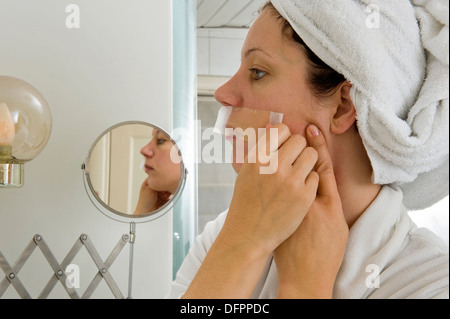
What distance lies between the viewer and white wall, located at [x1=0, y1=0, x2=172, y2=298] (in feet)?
2.43

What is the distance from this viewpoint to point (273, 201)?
486mm

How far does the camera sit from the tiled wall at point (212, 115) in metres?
0.67

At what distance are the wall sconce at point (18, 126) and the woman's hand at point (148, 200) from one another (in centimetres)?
17

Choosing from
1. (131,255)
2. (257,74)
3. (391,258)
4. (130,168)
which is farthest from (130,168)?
(391,258)

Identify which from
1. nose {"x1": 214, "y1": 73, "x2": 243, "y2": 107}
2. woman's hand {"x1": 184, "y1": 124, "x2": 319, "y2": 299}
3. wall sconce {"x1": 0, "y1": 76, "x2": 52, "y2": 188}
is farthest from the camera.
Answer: wall sconce {"x1": 0, "y1": 76, "x2": 52, "y2": 188}

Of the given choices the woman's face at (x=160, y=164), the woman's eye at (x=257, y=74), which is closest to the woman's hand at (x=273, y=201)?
the woman's eye at (x=257, y=74)

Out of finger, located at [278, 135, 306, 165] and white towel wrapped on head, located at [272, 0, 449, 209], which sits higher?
white towel wrapped on head, located at [272, 0, 449, 209]

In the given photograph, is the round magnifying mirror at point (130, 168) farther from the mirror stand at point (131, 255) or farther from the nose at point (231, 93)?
the nose at point (231, 93)

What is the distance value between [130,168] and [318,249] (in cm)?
37

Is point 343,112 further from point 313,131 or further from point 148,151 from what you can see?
point 148,151

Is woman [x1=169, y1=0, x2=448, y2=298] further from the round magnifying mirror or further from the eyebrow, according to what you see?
the round magnifying mirror

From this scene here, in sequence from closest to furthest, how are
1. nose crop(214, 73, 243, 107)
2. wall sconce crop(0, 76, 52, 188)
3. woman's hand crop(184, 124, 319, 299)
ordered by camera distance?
woman's hand crop(184, 124, 319, 299)
nose crop(214, 73, 243, 107)
wall sconce crop(0, 76, 52, 188)

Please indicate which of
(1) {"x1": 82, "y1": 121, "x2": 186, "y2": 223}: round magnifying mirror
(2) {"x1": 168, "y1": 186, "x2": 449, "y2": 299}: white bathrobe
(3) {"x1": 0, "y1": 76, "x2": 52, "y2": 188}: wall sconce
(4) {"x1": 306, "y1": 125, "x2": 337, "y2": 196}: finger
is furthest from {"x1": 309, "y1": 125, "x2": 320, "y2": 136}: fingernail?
(3) {"x1": 0, "y1": 76, "x2": 52, "y2": 188}: wall sconce
